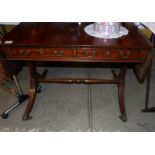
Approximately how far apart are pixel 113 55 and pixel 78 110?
2.53 feet

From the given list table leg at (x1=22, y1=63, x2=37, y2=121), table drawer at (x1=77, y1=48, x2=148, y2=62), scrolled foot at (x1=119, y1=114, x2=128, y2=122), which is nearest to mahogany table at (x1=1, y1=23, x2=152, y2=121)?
table drawer at (x1=77, y1=48, x2=148, y2=62)

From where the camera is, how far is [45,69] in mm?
2459

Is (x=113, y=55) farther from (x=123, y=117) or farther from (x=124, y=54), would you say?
(x=123, y=117)

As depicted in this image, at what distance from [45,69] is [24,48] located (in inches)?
48.5

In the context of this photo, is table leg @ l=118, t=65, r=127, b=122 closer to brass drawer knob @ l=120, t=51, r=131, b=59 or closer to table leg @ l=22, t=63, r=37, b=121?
brass drawer knob @ l=120, t=51, r=131, b=59

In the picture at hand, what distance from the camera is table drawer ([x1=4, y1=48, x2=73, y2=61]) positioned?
1236mm

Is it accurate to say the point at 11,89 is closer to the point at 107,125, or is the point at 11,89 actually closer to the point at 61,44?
the point at 61,44

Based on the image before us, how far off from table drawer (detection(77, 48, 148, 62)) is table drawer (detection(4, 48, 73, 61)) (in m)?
0.11

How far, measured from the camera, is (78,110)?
5.74ft

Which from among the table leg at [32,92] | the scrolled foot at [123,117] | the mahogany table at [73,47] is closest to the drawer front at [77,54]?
the mahogany table at [73,47]

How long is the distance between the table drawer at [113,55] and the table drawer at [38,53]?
0.35 feet

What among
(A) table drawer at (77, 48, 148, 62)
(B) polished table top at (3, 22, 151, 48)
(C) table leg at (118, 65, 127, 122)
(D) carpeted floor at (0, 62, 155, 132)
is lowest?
(D) carpeted floor at (0, 62, 155, 132)

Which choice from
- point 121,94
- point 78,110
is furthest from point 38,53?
point 121,94
